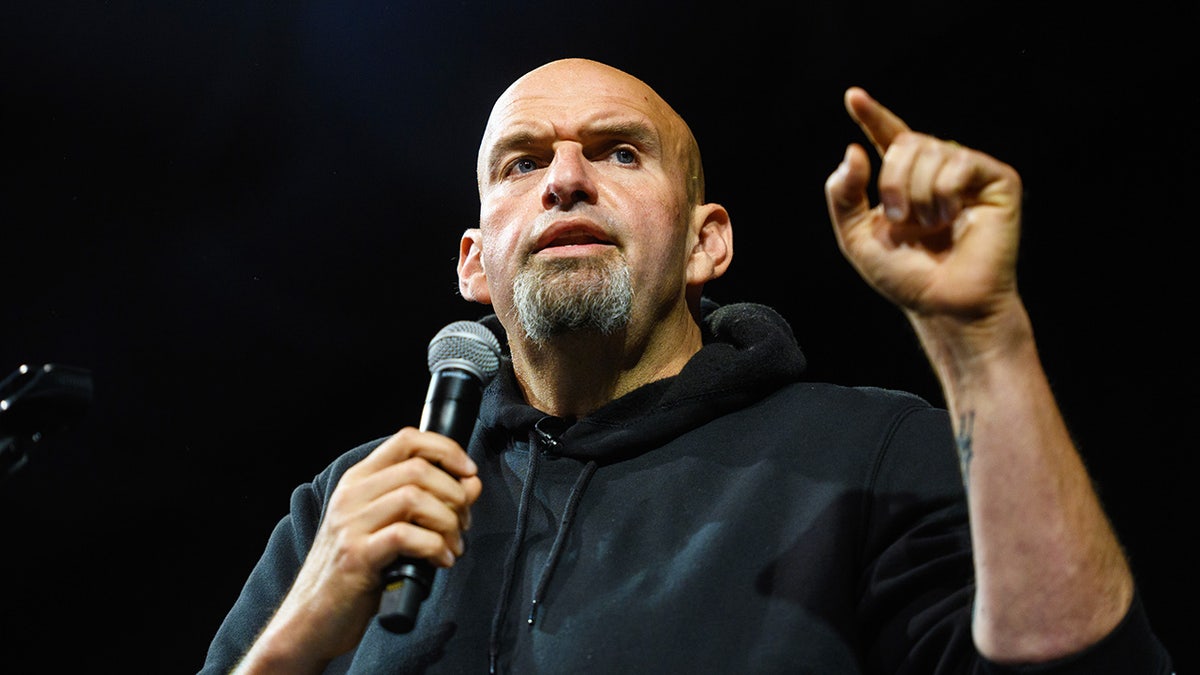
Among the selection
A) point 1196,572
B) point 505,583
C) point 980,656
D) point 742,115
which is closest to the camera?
point 980,656

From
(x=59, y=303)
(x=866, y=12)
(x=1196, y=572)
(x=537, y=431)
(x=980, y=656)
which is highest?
(x=59, y=303)

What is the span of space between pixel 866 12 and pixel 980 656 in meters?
2.13

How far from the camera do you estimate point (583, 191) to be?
199cm

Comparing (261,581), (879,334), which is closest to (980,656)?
(261,581)

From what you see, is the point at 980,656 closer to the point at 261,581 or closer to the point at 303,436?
the point at 261,581

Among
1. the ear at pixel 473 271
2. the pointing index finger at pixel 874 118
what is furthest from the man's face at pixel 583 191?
the pointing index finger at pixel 874 118

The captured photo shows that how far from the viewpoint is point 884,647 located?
1523 millimetres

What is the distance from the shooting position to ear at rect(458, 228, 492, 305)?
2354 mm

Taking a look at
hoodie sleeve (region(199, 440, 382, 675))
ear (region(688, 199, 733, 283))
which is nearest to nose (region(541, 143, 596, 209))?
ear (region(688, 199, 733, 283))

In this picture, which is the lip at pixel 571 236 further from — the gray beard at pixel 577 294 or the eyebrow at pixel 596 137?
the eyebrow at pixel 596 137

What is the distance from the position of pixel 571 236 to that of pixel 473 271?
1.59 feet

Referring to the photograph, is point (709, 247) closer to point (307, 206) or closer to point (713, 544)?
point (713, 544)

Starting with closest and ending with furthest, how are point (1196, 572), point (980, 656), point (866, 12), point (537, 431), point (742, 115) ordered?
point (980, 656) → point (537, 431) → point (1196, 572) → point (866, 12) → point (742, 115)

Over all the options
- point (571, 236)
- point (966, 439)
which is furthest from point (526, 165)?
point (966, 439)
